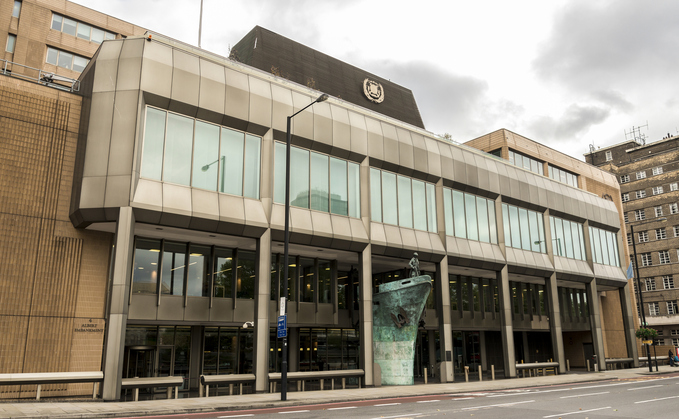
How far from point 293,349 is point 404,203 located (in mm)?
11145

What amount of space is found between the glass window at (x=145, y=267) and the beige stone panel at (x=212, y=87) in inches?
280

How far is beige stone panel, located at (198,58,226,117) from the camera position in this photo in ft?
74.0

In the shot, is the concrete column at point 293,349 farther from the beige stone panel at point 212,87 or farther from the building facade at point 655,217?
the building facade at point 655,217

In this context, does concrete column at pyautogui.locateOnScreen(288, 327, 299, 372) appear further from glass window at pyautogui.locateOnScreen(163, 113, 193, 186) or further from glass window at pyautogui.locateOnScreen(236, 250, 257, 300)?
glass window at pyautogui.locateOnScreen(163, 113, 193, 186)

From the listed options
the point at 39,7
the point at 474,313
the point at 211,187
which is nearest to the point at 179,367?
the point at 211,187

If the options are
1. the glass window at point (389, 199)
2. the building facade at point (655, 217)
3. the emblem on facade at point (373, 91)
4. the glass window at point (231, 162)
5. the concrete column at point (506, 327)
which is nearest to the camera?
the glass window at point (231, 162)

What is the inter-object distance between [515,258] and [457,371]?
35.3 feet

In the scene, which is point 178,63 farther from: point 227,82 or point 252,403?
point 252,403

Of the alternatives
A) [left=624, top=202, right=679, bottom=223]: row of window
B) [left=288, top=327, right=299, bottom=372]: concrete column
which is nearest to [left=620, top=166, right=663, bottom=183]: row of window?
[left=624, top=202, right=679, bottom=223]: row of window

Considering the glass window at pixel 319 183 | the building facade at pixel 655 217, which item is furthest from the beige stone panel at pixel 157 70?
the building facade at pixel 655 217

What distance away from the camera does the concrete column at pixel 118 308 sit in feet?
58.2

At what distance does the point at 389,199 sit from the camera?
1169 inches

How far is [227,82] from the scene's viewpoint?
23422 mm

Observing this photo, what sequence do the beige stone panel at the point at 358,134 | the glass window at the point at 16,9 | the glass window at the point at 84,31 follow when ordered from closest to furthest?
the beige stone panel at the point at 358,134 → the glass window at the point at 16,9 → the glass window at the point at 84,31
